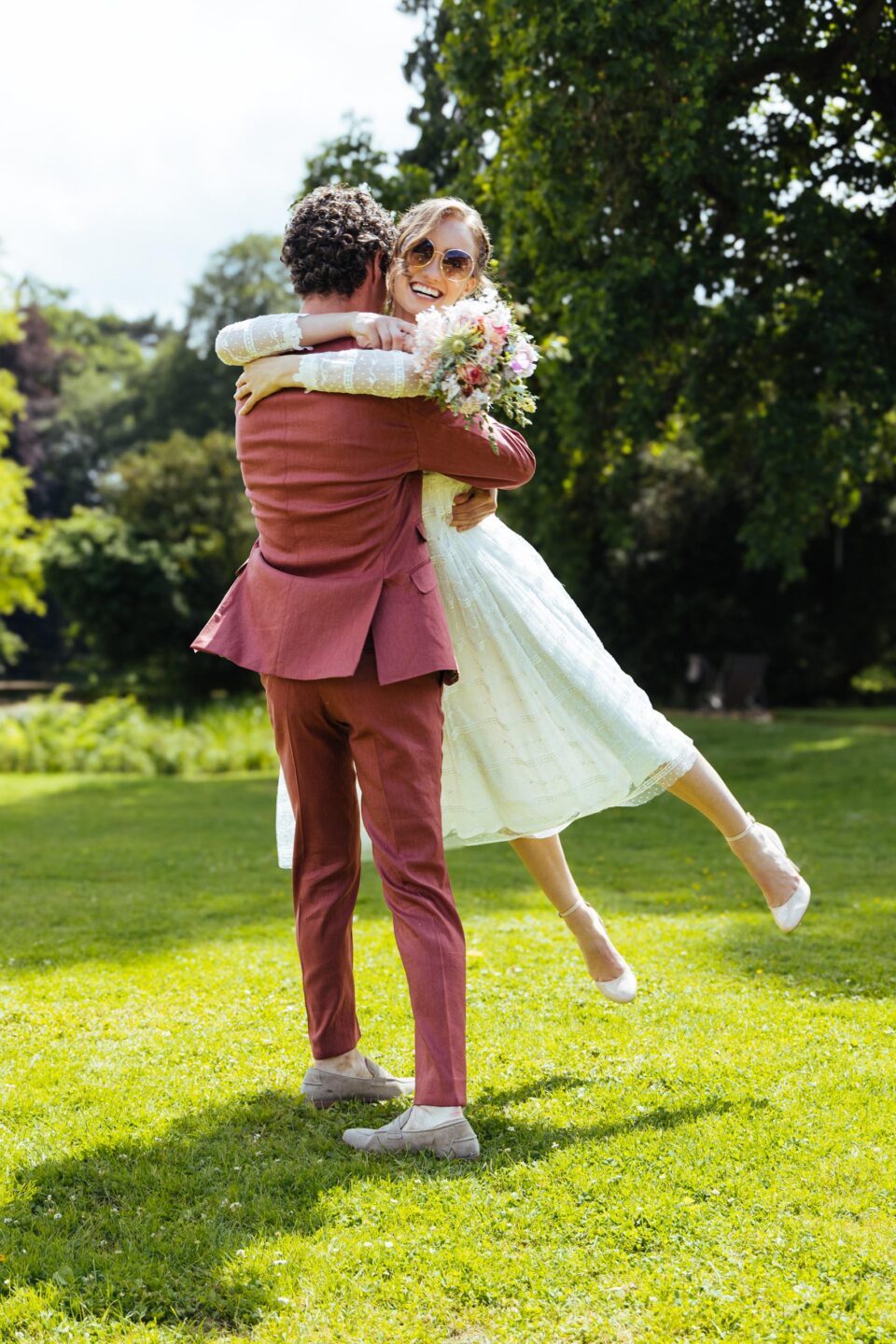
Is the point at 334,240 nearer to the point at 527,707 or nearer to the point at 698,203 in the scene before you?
the point at 527,707

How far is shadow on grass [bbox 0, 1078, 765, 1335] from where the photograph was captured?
8.11 ft

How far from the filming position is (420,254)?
3391 mm

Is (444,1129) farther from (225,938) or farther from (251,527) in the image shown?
(251,527)

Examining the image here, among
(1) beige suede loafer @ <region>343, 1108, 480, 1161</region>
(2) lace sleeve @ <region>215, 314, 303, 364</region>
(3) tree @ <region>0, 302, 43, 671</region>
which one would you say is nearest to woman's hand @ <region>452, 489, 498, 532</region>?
(2) lace sleeve @ <region>215, 314, 303, 364</region>

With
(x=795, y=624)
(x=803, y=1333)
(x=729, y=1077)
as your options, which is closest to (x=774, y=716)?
(x=795, y=624)

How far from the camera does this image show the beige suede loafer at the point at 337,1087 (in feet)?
11.7

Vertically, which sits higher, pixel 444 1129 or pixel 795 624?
pixel 795 624

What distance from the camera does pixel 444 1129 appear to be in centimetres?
312

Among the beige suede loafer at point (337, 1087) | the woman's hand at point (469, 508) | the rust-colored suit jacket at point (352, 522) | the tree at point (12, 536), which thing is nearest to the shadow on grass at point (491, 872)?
the beige suede loafer at point (337, 1087)

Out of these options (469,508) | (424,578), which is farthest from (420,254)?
(424,578)

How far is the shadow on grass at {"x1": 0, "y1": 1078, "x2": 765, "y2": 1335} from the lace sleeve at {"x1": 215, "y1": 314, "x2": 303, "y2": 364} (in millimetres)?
2077

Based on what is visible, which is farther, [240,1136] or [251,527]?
[251,527]

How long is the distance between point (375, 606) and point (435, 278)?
3.14 ft

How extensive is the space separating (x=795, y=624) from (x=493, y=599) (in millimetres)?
20868
